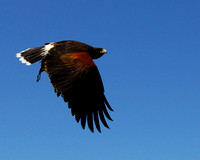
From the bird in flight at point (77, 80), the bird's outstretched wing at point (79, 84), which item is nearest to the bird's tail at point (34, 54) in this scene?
the bird in flight at point (77, 80)

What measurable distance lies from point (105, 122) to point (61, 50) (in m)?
2.06

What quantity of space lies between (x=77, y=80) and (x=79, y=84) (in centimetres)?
11

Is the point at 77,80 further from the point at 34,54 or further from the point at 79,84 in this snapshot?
the point at 34,54

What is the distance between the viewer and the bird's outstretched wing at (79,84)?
784 cm

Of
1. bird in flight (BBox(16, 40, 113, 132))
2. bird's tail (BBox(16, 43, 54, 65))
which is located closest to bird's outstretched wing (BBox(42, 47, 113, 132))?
bird in flight (BBox(16, 40, 113, 132))

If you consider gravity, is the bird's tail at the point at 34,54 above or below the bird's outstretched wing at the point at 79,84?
above

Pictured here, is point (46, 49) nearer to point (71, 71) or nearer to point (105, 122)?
point (71, 71)

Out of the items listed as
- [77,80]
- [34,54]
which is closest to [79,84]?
[77,80]

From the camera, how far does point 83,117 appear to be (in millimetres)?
8141

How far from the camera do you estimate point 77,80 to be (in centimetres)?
793

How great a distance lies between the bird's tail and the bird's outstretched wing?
1.26 feet

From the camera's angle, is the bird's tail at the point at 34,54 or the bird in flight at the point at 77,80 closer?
the bird in flight at the point at 77,80

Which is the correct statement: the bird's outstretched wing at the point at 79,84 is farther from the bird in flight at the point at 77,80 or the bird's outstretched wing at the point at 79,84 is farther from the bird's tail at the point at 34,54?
the bird's tail at the point at 34,54

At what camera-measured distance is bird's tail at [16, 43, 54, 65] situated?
8.75 metres
